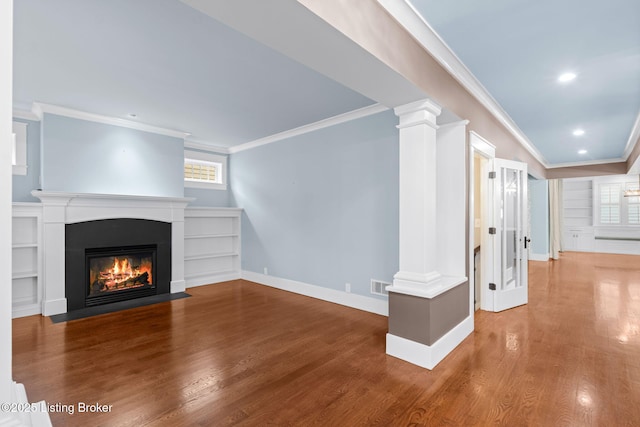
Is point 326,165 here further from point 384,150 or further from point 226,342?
point 226,342

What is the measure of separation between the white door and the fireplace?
5045mm

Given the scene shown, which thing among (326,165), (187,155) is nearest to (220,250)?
(187,155)

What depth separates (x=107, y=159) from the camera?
4.63m

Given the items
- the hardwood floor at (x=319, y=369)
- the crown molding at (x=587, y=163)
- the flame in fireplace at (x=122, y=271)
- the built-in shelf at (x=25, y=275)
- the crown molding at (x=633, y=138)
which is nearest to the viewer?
the hardwood floor at (x=319, y=369)

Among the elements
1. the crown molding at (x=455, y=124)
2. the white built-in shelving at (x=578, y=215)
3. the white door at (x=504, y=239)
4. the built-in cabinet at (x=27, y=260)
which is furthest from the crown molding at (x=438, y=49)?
the white built-in shelving at (x=578, y=215)

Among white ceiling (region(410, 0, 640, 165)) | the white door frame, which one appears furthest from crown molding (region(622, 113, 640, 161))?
the white door frame

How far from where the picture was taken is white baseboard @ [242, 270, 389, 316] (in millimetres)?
4035

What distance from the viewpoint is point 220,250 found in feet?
20.0

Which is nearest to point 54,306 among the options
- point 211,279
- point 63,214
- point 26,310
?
point 26,310

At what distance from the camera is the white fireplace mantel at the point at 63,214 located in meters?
3.96

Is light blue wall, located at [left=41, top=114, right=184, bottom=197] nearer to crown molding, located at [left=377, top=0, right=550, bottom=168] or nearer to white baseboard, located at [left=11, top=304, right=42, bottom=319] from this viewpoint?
white baseboard, located at [left=11, top=304, right=42, bottom=319]

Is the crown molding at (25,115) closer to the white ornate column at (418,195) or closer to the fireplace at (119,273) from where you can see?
the fireplace at (119,273)

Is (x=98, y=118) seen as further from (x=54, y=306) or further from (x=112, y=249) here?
(x=54, y=306)

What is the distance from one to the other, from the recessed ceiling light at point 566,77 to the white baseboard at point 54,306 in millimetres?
6439
